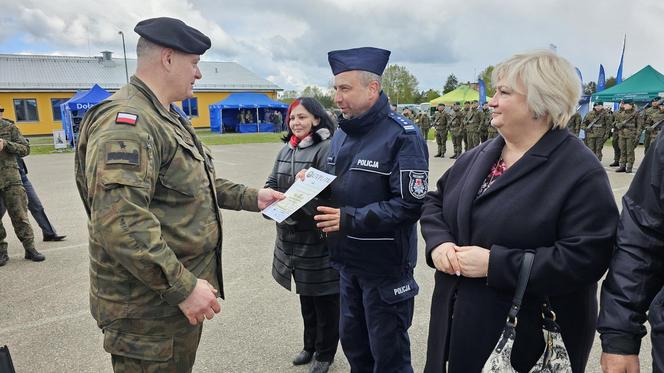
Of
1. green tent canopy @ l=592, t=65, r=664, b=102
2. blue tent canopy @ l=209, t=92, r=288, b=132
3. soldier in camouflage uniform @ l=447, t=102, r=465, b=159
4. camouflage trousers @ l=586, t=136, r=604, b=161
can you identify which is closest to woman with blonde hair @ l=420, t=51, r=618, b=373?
camouflage trousers @ l=586, t=136, r=604, b=161

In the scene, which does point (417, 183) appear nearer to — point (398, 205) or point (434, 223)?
point (398, 205)

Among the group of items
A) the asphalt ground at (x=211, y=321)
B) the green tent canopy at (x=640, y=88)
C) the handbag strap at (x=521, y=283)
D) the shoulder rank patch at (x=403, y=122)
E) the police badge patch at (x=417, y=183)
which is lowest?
the asphalt ground at (x=211, y=321)

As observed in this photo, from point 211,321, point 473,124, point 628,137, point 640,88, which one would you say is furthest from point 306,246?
point 640,88

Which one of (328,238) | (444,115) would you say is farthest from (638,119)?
(328,238)

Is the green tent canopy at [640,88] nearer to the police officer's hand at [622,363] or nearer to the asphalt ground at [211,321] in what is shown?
the asphalt ground at [211,321]

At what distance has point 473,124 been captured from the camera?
16891 mm

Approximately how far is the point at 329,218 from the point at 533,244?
43.9 inches

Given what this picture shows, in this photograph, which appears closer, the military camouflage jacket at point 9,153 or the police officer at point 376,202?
the police officer at point 376,202

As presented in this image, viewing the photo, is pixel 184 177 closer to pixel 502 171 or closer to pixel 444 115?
pixel 502 171

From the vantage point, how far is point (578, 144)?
173 cm

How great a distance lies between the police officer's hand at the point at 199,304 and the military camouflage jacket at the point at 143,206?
0.03 m

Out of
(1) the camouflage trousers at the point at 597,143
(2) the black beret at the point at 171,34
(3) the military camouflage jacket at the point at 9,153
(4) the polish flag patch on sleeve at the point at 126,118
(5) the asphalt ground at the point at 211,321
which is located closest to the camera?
(4) the polish flag patch on sleeve at the point at 126,118

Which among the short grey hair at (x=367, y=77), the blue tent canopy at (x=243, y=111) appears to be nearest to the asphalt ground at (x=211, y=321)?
the short grey hair at (x=367, y=77)

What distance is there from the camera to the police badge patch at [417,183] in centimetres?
239
